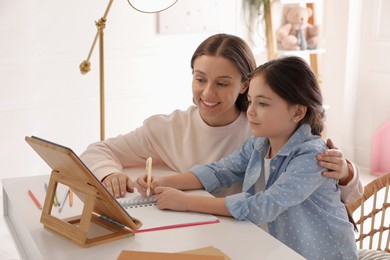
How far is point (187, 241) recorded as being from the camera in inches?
66.8

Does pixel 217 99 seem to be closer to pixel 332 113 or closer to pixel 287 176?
pixel 287 176

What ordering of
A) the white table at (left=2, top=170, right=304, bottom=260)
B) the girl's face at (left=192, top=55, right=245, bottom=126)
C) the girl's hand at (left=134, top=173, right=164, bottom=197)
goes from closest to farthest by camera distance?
the white table at (left=2, top=170, right=304, bottom=260) → the girl's hand at (left=134, top=173, right=164, bottom=197) → the girl's face at (left=192, top=55, right=245, bottom=126)

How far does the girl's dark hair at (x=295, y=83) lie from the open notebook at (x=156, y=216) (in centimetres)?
40

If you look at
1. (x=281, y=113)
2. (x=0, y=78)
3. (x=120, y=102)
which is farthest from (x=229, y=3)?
(x=281, y=113)

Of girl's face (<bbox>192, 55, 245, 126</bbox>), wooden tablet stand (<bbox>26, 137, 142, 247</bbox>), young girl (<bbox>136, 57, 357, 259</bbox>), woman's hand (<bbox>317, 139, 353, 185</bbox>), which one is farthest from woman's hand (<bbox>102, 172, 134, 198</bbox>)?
woman's hand (<bbox>317, 139, 353, 185</bbox>)

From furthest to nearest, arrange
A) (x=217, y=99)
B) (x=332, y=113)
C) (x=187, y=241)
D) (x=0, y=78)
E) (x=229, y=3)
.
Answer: (x=332, y=113)
(x=229, y=3)
(x=0, y=78)
(x=217, y=99)
(x=187, y=241)

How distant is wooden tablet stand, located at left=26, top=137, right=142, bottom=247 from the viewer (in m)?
1.64

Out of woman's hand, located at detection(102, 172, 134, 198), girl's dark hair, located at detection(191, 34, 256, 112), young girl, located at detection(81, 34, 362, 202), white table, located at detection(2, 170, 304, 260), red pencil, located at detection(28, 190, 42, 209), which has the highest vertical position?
girl's dark hair, located at detection(191, 34, 256, 112)

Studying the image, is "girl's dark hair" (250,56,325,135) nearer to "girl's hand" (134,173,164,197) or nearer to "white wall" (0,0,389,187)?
"girl's hand" (134,173,164,197)

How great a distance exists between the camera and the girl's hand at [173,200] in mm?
1909

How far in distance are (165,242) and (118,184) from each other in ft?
1.43

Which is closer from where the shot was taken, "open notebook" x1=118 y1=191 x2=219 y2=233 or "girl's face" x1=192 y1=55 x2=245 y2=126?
"open notebook" x1=118 y1=191 x2=219 y2=233

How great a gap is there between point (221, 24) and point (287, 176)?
2930mm

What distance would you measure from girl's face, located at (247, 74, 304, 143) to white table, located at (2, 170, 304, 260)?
0.28m
